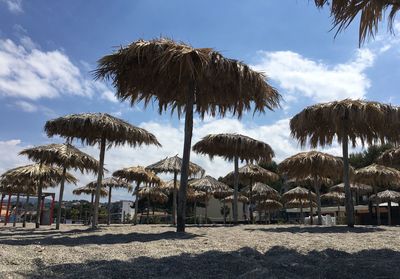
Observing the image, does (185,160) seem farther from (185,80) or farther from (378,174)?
(378,174)

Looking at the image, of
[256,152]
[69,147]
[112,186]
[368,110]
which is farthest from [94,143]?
[112,186]

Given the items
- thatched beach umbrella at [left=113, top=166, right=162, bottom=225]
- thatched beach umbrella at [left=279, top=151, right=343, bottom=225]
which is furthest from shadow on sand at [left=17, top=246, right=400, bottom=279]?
thatched beach umbrella at [left=113, top=166, right=162, bottom=225]

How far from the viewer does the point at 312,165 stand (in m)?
16.2

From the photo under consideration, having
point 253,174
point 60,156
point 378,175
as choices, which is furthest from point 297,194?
point 60,156

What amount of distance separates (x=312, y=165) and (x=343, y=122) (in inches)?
206

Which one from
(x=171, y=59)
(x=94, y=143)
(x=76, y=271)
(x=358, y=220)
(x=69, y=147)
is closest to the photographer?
(x=76, y=271)

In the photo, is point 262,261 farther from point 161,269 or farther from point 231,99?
point 231,99

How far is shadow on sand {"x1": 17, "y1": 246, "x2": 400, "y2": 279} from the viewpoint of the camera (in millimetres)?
4008

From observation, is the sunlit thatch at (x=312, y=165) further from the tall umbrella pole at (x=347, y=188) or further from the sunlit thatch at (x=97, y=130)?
the sunlit thatch at (x=97, y=130)

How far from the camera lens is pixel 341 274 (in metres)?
4.23

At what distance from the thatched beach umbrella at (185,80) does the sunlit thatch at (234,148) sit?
527 cm

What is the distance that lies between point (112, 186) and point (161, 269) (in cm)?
2264

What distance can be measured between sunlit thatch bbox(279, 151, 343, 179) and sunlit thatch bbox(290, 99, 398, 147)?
343cm

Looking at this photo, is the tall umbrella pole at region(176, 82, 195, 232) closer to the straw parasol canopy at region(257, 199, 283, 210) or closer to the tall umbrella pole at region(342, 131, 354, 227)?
the tall umbrella pole at region(342, 131, 354, 227)
